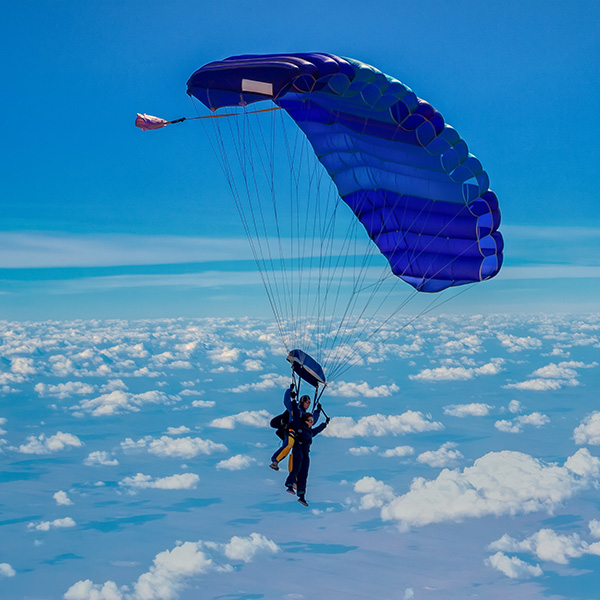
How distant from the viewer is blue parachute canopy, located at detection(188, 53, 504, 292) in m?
11.7

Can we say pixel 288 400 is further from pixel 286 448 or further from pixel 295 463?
pixel 295 463

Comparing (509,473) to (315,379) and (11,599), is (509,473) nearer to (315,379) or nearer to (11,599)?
(11,599)

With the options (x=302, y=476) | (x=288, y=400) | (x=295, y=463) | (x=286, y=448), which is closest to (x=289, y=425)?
(x=286, y=448)

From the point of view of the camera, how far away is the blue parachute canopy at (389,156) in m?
11.7

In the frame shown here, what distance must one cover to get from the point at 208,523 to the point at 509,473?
95.7 meters

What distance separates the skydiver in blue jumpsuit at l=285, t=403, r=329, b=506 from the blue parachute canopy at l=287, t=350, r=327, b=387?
2.41 feet

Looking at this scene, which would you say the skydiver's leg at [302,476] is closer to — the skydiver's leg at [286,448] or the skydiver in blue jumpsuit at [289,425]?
the skydiver in blue jumpsuit at [289,425]

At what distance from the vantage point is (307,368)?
1362 cm

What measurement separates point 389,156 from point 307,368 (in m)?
5.39

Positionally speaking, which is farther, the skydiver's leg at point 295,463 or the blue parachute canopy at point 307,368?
the blue parachute canopy at point 307,368

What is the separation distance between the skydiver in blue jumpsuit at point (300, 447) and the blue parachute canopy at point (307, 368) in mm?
735

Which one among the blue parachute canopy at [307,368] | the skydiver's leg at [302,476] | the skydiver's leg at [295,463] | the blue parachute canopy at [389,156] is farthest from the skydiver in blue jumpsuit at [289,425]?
the blue parachute canopy at [389,156]

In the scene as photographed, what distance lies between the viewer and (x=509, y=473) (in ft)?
651

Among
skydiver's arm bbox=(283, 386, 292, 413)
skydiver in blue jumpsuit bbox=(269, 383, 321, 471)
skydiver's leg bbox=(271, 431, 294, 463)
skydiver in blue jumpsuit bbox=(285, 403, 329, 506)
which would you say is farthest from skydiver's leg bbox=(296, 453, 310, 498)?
skydiver's arm bbox=(283, 386, 292, 413)
